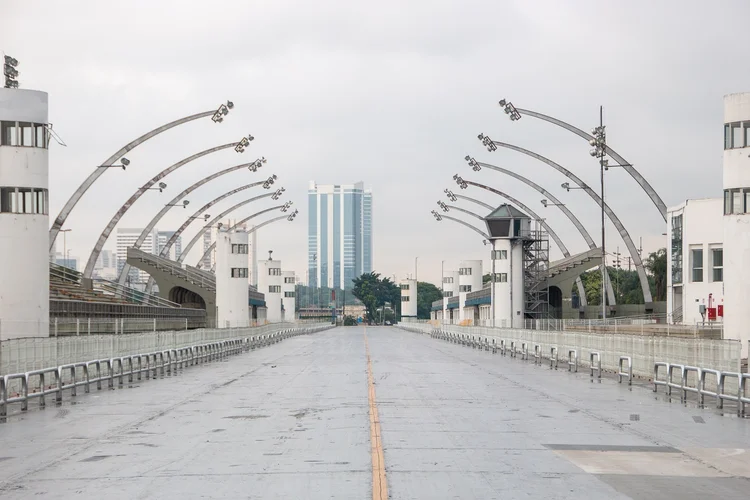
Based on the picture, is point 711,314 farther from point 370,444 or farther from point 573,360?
point 370,444

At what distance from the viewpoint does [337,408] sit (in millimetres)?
23891

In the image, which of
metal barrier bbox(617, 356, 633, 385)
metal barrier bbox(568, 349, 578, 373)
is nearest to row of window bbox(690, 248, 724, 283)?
metal barrier bbox(568, 349, 578, 373)

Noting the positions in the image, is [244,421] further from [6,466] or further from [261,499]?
[261,499]

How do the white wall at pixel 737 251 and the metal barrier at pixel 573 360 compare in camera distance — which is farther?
the white wall at pixel 737 251

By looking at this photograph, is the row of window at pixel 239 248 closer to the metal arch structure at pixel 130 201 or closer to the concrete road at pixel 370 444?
the metal arch structure at pixel 130 201

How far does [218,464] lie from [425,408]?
9495mm

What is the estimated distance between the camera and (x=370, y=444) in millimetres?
16969

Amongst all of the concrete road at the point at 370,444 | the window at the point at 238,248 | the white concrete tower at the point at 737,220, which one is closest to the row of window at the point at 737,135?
the white concrete tower at the point at 737,220

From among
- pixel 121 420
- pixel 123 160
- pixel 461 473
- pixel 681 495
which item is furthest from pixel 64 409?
pixel 123 160

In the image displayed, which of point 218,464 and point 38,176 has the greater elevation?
point 38,176

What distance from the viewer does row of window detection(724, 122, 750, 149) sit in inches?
1673

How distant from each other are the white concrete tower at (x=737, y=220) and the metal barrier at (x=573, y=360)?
19.7 feet

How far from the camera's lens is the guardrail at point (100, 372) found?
23.8 m

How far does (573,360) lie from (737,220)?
8.41m
